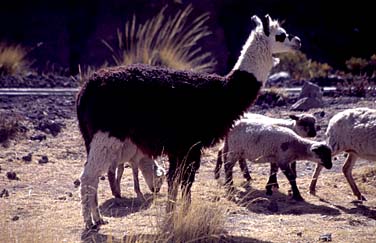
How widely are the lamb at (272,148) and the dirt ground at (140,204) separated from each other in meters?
0.37

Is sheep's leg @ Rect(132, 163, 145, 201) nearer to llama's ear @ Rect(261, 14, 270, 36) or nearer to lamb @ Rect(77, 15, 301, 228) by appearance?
lamb @ Rect(77, 15, 301, 228)

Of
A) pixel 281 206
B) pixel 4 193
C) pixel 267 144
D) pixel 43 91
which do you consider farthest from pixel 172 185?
pixel 43 91

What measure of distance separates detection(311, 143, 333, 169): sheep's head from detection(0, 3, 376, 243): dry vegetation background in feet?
1.82

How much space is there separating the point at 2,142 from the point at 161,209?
6671 mm

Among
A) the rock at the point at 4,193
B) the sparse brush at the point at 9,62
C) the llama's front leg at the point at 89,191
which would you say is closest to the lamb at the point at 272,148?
the llama's front leg at the point at 89,191

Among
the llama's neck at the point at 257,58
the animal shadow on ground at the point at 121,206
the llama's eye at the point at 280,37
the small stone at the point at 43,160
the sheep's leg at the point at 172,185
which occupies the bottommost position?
the animal shadow on ground at the point at 121,206

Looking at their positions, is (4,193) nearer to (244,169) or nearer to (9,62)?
(244,169)

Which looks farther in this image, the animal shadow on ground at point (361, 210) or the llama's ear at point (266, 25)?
the animal shadow on ground at point (361, 210)

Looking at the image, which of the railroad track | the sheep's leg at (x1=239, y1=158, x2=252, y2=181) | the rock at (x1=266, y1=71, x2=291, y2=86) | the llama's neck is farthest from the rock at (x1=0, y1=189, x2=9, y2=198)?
the rock at (x1=266, y1=71, x2=291, y2=86)

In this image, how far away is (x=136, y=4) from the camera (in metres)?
32.7

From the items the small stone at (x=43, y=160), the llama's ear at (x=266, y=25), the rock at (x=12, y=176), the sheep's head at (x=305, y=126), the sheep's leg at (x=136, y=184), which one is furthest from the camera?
the small stone at (x=43, y=160)

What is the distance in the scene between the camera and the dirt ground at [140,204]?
970cm

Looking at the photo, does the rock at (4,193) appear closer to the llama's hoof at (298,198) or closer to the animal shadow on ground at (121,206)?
the animal shadow on ground at (121,206)

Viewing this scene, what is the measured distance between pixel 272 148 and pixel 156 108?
279 cm
